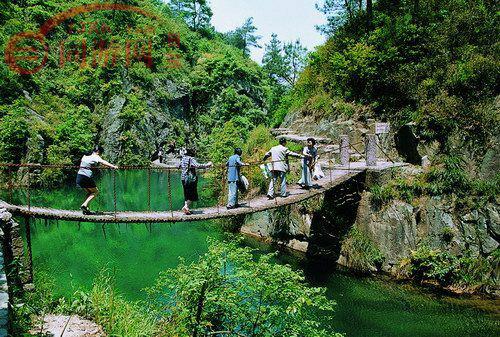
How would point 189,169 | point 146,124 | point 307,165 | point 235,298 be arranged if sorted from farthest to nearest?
point 146,124 < point 307,165 < point 189,169 < point 235,298

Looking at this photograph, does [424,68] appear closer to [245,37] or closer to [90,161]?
[90,161]

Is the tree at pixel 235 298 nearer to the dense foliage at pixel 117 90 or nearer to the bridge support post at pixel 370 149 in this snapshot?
the bridge support post at pixel 370 149

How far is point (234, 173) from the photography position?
8.93 meters

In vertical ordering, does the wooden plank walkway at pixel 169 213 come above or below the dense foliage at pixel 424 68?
below

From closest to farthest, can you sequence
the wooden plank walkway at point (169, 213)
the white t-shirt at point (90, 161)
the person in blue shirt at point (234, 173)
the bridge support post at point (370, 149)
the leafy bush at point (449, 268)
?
1. the white t-shirt at point (90, 161)
2. the wooden plank walkway at point (169, 213)
3. the person in blue shirt at point (234, 173)
4. the leafy bush at point (449, 268)
5. the bridge support post at point (370, 149)

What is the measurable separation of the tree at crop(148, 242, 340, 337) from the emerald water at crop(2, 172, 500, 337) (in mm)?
2275

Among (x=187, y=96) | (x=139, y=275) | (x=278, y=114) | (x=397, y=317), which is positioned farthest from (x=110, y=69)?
(x=397, y=317)

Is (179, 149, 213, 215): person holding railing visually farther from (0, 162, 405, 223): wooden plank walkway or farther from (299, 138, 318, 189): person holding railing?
(299, 138, 318, 189): person holding railing

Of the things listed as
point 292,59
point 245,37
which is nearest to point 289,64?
point 292,59

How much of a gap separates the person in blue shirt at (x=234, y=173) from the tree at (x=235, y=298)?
7.14 ft

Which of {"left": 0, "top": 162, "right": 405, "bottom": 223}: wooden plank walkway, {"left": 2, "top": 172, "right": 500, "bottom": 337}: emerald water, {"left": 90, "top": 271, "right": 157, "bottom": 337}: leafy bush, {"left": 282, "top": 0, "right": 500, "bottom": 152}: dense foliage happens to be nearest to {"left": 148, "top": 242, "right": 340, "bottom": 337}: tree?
{"left": 90, "top": 271, "right": 157, "bottom": 337}: leafy bush
